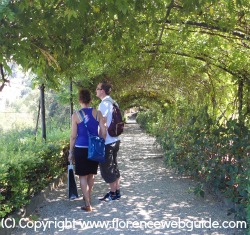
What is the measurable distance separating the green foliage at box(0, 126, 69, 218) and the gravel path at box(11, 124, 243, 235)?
275 mm

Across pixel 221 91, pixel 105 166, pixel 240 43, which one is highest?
pixel 240 43

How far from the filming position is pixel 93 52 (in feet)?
15.2

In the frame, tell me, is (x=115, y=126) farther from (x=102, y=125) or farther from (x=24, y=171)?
(x=24, y=171)

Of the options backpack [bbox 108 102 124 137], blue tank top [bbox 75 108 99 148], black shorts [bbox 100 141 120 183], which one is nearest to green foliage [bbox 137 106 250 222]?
black shorts [bbox 100 141 120 183]

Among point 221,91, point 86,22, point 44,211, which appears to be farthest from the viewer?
point 221,91

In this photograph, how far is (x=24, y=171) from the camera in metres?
4.04

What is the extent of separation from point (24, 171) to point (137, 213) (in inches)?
58.5

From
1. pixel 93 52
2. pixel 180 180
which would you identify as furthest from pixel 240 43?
pixel 93 52

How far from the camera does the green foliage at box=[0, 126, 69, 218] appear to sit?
3560 mm

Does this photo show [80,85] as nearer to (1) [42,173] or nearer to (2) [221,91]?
(2) [221,91]

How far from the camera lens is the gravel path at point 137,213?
3.76 meters

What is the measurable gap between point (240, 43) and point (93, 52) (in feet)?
10.6

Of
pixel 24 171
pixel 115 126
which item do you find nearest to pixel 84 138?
pixel 115 126

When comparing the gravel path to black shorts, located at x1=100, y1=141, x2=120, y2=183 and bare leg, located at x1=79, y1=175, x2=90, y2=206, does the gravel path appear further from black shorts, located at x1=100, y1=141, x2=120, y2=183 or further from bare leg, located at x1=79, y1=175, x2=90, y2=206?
black shorts, located at x1=100, y1=141, x2=120, y2=183
